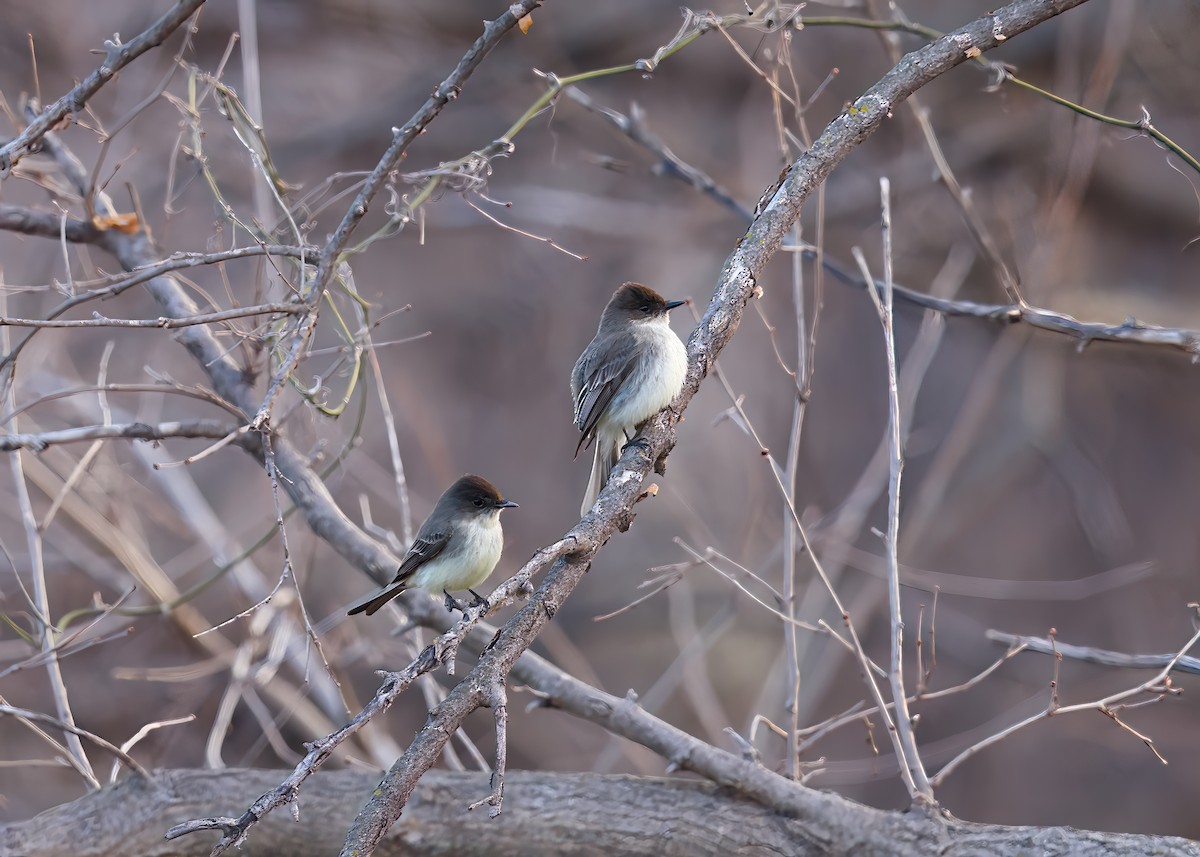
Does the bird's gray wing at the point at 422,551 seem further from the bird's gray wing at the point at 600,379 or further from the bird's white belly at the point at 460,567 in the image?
the bird's gray wing at the point at 600,379

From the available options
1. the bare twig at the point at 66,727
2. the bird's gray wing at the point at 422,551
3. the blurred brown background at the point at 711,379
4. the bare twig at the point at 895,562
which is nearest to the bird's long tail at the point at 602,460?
the bird's gray wing at the point at 422,551

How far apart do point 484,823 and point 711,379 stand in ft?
23.1

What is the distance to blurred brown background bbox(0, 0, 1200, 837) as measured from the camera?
307 inches

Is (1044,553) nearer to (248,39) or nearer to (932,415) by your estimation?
(932,415)

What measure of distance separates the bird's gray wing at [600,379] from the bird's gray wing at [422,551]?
73 cm

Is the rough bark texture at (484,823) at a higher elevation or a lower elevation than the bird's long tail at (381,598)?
lower

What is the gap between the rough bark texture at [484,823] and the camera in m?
3.40

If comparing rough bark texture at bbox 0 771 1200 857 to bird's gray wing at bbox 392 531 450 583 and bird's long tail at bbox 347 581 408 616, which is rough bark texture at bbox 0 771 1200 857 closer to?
bird's long tail at bbox 347 581 408 616

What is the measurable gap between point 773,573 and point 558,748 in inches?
101

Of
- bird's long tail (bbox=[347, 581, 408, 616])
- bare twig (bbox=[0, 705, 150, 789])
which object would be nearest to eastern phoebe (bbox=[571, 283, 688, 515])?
bird's long tail (bbox=[347, 581, 408, 616])

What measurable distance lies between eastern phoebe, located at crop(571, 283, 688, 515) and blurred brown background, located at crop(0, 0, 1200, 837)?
3.20 metres

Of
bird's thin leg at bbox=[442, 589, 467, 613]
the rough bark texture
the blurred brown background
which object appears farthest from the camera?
the blurred brown background

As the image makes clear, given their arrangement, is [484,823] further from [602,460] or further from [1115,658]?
[1115,658]

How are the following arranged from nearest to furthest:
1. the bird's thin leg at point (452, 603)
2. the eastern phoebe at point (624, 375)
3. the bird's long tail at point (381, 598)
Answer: the eastern phoebe at point (624, 375), the bird's long tail at point (381, 598), the bird's thin leg at point (452, 603)
